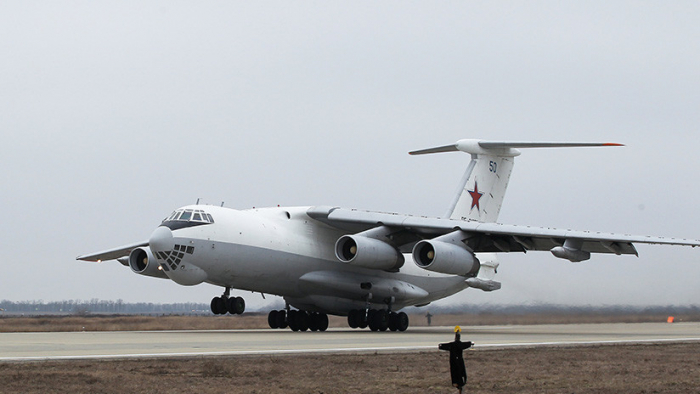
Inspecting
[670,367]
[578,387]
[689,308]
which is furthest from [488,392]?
[689,308]

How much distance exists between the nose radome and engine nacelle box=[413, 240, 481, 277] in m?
5.32

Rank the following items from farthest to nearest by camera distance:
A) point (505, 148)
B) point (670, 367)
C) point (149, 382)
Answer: point (505, 148), point (670, 367), point (149, 382)

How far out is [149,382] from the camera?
28.0 feet

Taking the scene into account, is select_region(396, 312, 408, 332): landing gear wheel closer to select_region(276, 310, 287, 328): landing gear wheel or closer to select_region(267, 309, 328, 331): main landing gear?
select_region(267, 309, 328, 331): main landing gear

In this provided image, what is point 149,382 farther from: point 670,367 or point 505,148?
point 505,148

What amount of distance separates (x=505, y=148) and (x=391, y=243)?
18.7ft

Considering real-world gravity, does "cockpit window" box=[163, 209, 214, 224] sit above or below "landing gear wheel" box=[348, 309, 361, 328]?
above

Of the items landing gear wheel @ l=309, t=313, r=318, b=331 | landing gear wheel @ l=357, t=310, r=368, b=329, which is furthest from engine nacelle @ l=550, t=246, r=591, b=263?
landing gear wheel @ l=309, t=313, r=318, b=331

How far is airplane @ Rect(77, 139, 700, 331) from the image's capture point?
18781 mm

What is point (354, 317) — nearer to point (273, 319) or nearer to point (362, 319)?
point (362, 319)

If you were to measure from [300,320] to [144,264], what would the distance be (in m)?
4.47

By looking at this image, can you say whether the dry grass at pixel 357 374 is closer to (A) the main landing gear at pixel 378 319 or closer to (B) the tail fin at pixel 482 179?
(A) the main landing gear at pixel 378 319

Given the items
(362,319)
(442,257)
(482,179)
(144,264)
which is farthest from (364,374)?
(482,179)

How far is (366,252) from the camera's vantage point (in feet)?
63.9
